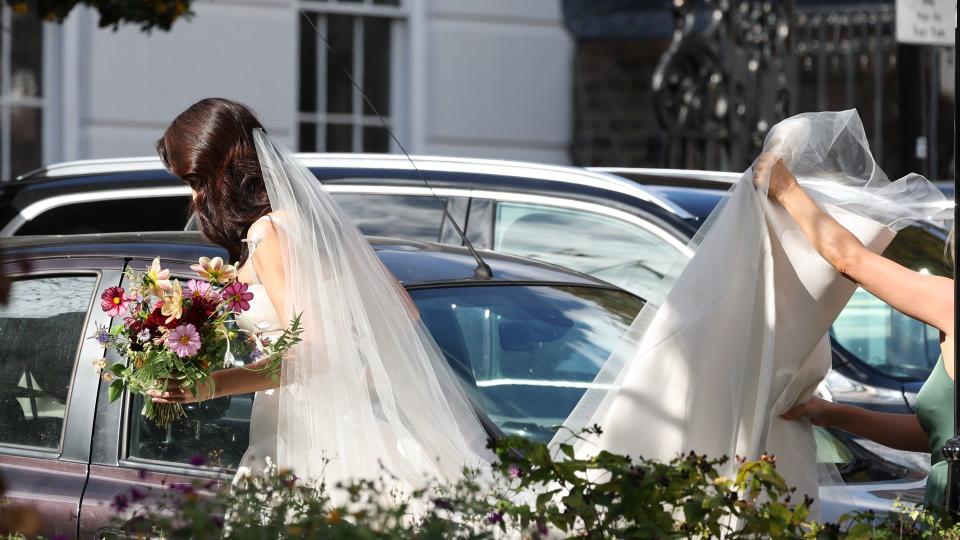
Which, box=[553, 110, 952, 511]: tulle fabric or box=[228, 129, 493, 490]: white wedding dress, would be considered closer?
box=[553, 110, 952, 511]: tulle fabric

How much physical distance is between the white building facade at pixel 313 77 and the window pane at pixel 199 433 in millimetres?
6694

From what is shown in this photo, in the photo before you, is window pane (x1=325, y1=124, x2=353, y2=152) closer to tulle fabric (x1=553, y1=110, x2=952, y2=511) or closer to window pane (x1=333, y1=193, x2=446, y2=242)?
window pane (x1=333, y1=193, x2=446, y2=242)

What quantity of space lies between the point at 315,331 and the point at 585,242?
2.50 meters

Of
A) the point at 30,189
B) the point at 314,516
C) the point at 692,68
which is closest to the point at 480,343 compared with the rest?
the point at 314,516

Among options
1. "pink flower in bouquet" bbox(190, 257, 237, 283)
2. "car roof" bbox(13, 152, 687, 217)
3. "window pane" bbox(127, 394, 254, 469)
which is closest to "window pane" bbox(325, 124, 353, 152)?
"car roof" bbox(13, 152, 687, 217)

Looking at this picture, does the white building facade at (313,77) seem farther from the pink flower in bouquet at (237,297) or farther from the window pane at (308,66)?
the pink flower in bouquet at (237,297)

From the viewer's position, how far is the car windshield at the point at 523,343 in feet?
12.8

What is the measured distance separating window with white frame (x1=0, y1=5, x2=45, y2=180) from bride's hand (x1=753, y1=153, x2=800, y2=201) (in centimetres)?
802

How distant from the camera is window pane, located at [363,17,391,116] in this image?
1144 cm

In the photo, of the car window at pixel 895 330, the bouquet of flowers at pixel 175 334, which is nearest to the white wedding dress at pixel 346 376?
the bouquet of flowers at pixel 175 334

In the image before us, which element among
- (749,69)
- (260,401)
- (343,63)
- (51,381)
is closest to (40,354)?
(51,381)

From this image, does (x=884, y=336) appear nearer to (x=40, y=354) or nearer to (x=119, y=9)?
(x=40, y=354)

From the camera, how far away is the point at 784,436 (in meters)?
3.35

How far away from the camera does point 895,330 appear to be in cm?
605
